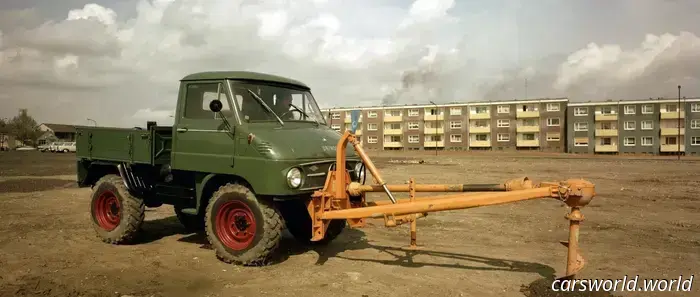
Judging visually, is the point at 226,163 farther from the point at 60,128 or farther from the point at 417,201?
the point at 60,128

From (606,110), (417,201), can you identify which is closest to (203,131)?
(417,201)

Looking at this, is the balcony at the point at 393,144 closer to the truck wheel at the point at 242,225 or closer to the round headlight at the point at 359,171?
the round headlight at the point at 359,171

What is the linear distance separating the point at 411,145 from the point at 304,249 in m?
83.9

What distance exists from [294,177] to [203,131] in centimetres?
183

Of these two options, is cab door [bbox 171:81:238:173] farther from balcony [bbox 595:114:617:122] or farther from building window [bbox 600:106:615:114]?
building window [bbox 600:106:615:114]

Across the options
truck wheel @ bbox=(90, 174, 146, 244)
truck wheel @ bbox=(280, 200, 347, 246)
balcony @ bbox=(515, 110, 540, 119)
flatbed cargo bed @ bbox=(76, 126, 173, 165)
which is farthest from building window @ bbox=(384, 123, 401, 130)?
truck wheel @ bbox=(90, 174, 146, 244)

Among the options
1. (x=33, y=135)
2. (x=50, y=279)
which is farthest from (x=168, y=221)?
(x=33, y=135)

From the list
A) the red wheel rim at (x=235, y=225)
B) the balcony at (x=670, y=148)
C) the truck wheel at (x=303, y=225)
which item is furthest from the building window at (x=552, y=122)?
the red wheel rim at (x=235, y=225)

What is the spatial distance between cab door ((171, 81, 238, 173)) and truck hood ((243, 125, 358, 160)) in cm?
49

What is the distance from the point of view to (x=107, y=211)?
8406 mm

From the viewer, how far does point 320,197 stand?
627 cm

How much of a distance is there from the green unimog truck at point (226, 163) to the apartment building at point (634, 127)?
78.1 metres

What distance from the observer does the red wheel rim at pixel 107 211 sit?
27.2 ft

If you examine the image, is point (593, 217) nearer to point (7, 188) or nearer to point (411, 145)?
point (7, 188)
